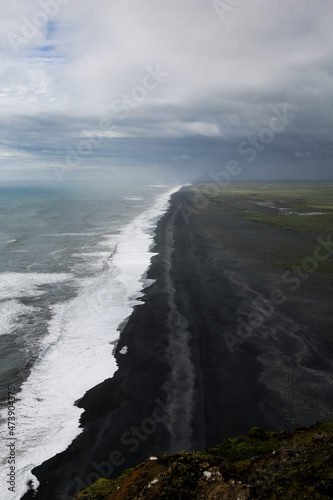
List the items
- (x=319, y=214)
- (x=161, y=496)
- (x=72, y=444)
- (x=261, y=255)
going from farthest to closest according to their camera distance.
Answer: (x=319, y=214) < (x=261, y=255) < (x=72, y=444) < (x=161, y=496)


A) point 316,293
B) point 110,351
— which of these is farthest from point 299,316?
point 110,351

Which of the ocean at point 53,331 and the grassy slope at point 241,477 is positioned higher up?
the grassy slope at point 241,477

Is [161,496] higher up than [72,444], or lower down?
higher up

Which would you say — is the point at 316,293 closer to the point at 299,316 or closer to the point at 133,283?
the point at 299,316

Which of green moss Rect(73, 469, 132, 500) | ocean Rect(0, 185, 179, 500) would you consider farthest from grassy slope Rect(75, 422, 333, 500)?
ocean Rect(0, 185, 179, 500)

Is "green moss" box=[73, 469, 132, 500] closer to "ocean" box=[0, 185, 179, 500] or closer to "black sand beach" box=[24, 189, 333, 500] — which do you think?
"black sand beach" box=[24, 189, 333, 500]

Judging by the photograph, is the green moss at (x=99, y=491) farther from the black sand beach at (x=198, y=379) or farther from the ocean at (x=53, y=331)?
the ocean at (x=53, y=331)

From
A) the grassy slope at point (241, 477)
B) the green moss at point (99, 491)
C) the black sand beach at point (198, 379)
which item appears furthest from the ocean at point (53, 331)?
the grassy slope at point (241, 477)
